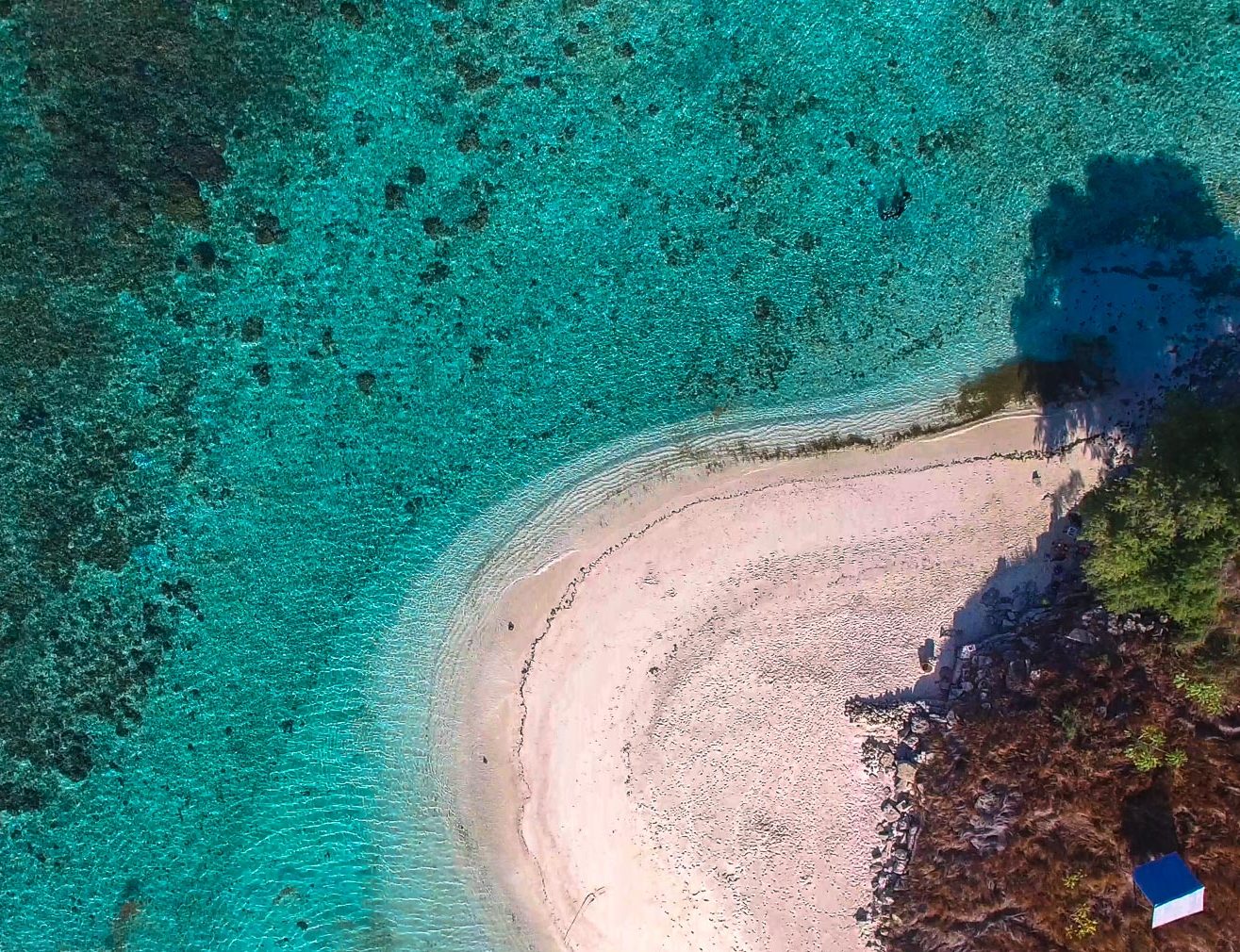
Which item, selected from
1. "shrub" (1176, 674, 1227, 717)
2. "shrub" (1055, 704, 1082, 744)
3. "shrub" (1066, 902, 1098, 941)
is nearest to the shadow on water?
"shrub" (1055, 704, 1082, 744)

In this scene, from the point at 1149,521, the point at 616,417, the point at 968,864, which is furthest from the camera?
the point at 616,417

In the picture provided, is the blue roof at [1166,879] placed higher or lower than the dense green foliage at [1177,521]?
lower

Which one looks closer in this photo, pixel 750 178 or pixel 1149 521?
pixel 1149 521

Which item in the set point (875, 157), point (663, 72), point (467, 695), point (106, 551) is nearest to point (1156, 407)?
point (875, 157)

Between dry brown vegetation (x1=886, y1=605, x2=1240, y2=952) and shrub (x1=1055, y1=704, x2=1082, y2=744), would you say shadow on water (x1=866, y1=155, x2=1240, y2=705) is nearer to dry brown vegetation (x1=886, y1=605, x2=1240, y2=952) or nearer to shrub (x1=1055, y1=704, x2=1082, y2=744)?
dry brown vegetation (x1=886, y1=605, x2=1240, y2=952)

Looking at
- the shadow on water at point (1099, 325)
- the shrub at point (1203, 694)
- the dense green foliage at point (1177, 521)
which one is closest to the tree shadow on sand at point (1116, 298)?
the shadow on water at point (1099, 325)

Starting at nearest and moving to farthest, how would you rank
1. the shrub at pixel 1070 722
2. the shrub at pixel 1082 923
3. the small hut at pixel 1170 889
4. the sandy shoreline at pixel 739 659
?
the small hut at pixel 1170 889 < the shrub at pixel 1082 923 < the shrub at pixel 1070 722 < the sandy shoreline at pixel 739 659

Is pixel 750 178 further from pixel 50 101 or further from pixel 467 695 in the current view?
pixel 50 101

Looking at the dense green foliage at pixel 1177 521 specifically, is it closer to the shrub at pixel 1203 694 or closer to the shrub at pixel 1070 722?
the shrub at pixel 1203 694
